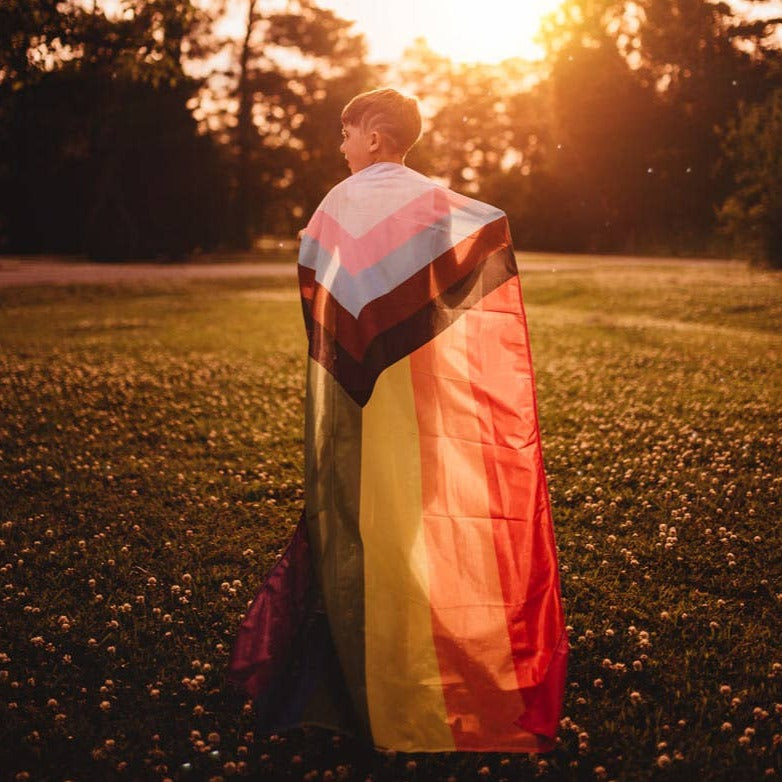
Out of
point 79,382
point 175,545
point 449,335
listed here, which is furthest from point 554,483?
point 79,382

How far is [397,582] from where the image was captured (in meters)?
3.36

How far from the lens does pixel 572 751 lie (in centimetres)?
354

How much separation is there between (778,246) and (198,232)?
1141 inches

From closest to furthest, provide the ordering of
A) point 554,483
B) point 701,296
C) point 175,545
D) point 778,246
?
1. point 175,545
2. point 554,483
3. point 701,296
4. point 778,246

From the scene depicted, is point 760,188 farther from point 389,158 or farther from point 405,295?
point 405,295

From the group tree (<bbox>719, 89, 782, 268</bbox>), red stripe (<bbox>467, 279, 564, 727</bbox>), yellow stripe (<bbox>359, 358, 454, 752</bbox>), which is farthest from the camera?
tree (<bbox>719, 89, 782, 268</bbox>)

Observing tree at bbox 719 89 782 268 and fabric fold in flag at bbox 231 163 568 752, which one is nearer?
fabric fold in flag at bbox 231 163 568 752

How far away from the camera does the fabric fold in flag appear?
3.35 m

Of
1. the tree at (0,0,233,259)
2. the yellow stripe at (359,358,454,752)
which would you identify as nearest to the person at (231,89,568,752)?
the yellow stripe at (359,358,454,752)

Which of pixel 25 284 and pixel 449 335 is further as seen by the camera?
pixel 25 284

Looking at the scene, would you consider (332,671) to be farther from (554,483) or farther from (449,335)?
(554,483)

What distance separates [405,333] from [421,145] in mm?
57715

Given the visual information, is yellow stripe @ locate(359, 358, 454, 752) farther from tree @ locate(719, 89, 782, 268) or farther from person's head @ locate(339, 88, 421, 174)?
tree @ locate(719, 89, 782, 268)

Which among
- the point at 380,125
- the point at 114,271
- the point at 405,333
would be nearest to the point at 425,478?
the point at 405,333
